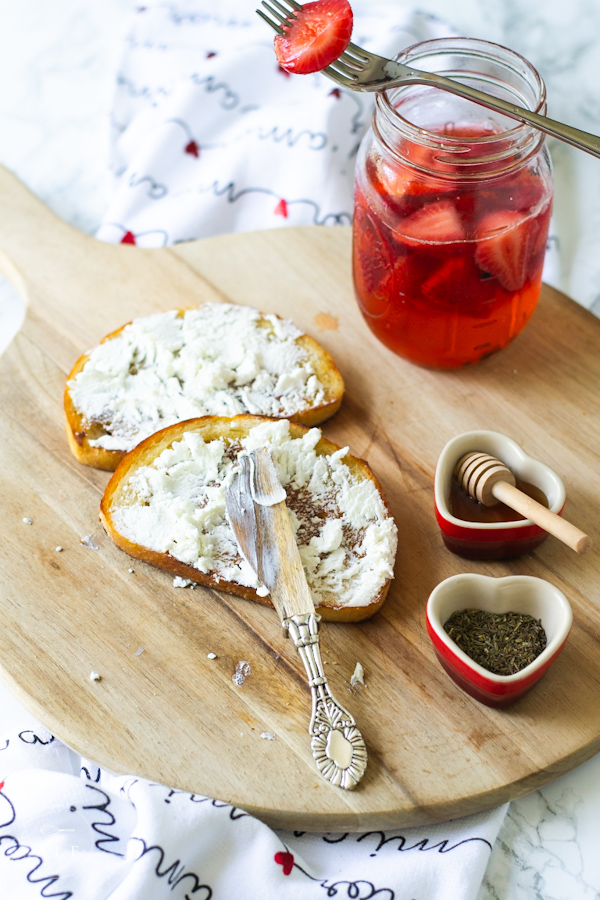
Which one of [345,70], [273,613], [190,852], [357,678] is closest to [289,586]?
[273,613]

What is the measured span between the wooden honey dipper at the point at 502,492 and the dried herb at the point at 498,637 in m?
0.21

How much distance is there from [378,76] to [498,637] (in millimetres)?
1384

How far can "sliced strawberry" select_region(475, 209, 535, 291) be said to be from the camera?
2.16 metres

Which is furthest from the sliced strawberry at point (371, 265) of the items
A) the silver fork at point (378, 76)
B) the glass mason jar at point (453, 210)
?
the silver fork at point (378, 76)

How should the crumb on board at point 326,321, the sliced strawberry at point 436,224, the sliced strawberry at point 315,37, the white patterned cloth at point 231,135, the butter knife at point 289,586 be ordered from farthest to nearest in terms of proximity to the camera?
the white patterned cloth at point 231,135 → the crumb on board at point 326,321 → the sliced strawberry at point 436,224 → the sliced strawberry at point 315,37 → the butter knife at point 289,586

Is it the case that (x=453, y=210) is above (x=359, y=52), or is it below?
below

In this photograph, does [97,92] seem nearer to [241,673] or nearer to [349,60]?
[349,60]

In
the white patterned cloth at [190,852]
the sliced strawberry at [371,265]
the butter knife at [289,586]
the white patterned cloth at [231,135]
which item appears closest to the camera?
the white patterned cloth at [190,852]

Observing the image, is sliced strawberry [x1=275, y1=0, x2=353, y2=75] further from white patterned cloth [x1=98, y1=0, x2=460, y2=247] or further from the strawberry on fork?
white patterned cloth [x1=98, y1=0, x2=460, y2=247]

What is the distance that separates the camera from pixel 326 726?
1.87 meters

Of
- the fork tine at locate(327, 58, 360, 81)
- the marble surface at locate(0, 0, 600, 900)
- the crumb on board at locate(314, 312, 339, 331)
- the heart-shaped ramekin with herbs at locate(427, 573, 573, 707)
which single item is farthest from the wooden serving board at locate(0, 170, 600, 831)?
the fork tine at locate(327, 58, 360, 81)

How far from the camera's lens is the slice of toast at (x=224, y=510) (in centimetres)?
207

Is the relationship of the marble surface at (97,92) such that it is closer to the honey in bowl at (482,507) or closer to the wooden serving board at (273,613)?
the wooden serving board at (273,613)

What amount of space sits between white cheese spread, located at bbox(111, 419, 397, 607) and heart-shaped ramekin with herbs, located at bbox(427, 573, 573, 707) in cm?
19
